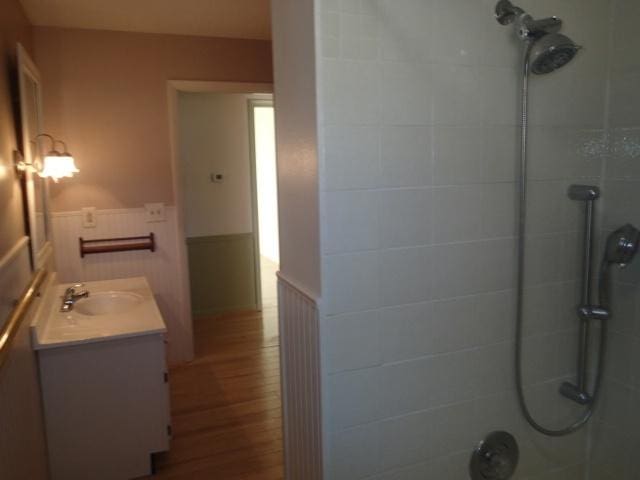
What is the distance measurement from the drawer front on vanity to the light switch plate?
148 centimetres

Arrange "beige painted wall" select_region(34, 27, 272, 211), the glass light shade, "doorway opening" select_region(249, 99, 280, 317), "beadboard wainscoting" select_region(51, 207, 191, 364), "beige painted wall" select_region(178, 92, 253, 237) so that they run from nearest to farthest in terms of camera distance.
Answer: the glass light shade < "beige painted wall" select_region(34, 27, 272, 211) < "beadboard wainscoting" select_region(51, 207, 191, 364) < "beige painted wall" select_region(178, 92, 253, 237) < "doorway opening" select_region(249, 99, 280, 317)

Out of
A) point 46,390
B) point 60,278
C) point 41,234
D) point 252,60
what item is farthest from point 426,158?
point 60,278

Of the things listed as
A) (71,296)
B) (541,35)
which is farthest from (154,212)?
(541,35)

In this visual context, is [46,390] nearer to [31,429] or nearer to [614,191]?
[31,429]

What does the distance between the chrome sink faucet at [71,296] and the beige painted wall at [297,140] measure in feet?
4.87

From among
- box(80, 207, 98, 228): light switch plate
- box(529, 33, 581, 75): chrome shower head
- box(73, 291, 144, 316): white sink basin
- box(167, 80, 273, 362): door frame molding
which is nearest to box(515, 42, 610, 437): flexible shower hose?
box(529, 33, 581, 75): chrome shower head

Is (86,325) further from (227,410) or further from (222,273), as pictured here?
(222,273)

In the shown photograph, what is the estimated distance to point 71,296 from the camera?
274 cm

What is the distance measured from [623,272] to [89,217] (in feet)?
10.3

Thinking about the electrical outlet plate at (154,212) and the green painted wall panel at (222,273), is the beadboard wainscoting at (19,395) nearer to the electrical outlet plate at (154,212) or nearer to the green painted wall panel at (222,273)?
the electrical outlet plate at (154,212)

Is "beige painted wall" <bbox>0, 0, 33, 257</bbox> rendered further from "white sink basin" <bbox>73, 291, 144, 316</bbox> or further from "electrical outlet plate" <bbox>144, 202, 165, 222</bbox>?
"electrical outlet plate" <bbox>144, 202, 165, 222</bbox>

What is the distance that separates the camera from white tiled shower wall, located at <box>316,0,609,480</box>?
4.69ft

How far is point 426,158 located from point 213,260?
3692mm

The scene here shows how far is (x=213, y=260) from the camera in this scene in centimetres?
493
